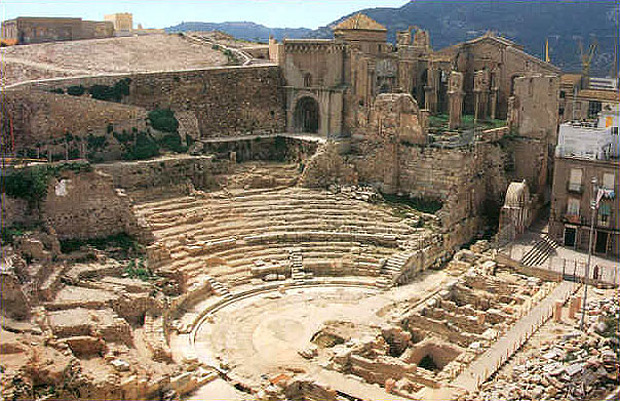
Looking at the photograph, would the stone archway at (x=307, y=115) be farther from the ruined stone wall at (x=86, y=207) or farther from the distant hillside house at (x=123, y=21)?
the distant hillside house at (x=123, y=21)

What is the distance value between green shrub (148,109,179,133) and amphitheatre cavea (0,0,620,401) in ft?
0.49

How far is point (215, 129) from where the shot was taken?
39.9 m

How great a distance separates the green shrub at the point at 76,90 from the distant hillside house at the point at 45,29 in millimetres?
14402

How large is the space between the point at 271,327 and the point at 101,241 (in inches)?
320

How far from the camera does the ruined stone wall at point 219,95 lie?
123 feet

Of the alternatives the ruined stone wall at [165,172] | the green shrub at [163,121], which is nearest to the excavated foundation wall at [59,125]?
the green shrub at [163,121]

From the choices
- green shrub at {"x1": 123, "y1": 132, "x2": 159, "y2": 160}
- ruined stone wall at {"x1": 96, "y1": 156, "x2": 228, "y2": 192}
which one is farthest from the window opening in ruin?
green shrub at {"x1": 123, "y1": 132, "x2": 159, "y2": 160}

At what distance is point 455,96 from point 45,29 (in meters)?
27.9

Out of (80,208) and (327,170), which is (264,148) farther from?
(80,208)

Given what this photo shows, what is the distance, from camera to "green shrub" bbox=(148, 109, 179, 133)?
36031 mm

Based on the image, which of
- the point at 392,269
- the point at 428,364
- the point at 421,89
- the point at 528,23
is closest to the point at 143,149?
the point at 392,269

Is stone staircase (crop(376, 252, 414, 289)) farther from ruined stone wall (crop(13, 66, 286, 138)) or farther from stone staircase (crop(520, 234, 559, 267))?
ruined stone wall (crop(13, 66, 286, 138))

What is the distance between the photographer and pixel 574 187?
32.3m

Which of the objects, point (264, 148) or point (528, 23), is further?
point (528, 23)
